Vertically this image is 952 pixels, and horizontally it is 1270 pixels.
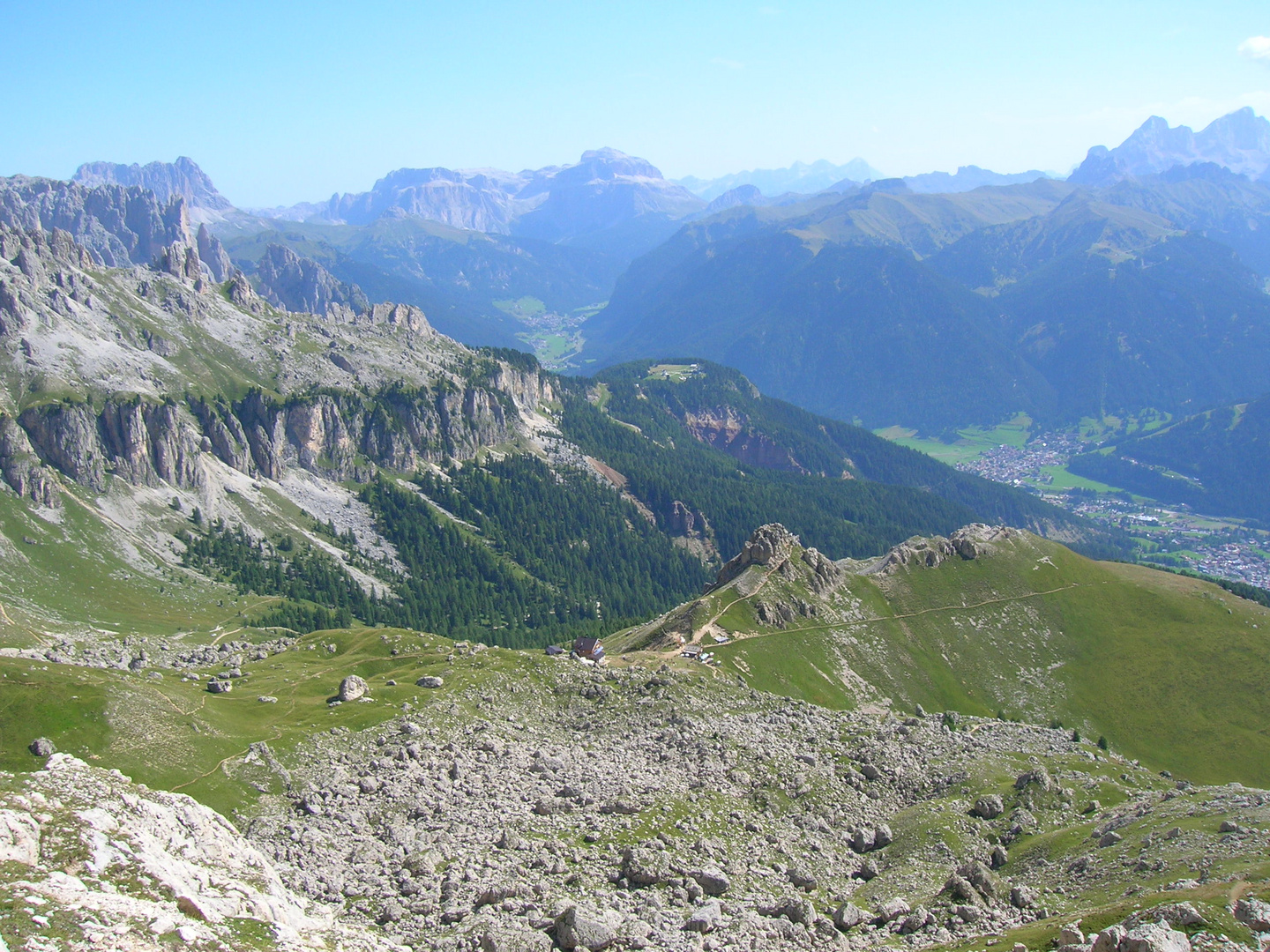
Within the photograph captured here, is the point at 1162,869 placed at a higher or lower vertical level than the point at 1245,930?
lower

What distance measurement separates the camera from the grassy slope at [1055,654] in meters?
142

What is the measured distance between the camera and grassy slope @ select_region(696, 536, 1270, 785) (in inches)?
5576

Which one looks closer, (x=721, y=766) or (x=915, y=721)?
(x=721, y=766)

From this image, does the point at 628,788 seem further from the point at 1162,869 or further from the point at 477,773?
the point at 1162,869

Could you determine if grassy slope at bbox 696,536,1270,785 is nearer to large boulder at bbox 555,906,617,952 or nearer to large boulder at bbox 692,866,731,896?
large boulder at bbox 692,866,731,896

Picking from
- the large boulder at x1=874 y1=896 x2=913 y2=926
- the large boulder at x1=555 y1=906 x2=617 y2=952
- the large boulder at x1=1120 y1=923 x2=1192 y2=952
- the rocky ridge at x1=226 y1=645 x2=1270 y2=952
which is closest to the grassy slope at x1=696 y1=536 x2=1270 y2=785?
the rocky ridge at x1=226 y1=645 x2=1270 y2=952

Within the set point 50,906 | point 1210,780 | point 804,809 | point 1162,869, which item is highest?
point 50,906

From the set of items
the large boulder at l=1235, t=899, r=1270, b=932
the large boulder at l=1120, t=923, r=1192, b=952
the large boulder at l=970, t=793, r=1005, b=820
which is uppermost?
the large boulder at l=1120, t=923, r=1192, b=952

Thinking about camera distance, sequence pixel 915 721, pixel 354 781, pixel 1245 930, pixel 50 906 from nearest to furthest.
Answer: pixel 50 906 < pixel 1245 930 < pixel 354 781 < pixel 915 721

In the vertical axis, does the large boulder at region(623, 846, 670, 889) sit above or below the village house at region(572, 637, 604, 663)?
above

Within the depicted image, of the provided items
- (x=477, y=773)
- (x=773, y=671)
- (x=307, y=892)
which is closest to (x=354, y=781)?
(x=477, y=773)

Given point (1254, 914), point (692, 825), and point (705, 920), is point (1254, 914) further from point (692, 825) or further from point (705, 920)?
point (692, 825)

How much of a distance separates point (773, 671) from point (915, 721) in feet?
101

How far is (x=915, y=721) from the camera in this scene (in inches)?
4277
